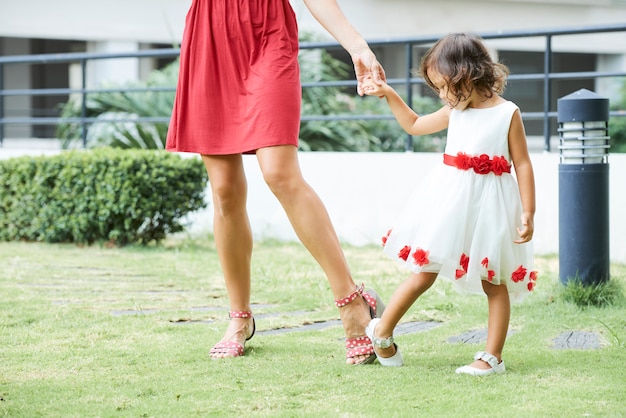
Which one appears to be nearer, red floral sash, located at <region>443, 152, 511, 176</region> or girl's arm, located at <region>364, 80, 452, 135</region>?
red floral sash, located at <region>443, 152, 511, 176</region>

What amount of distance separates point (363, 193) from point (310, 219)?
3.98m

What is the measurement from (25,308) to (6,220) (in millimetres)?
3477

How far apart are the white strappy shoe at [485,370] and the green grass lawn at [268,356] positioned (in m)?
0.04

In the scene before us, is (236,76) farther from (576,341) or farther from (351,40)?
(576,341)

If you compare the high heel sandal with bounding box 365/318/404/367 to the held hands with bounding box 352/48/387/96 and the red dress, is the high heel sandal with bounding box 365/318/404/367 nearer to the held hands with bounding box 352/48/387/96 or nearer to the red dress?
the red dress

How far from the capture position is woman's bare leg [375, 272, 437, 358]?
3152mm

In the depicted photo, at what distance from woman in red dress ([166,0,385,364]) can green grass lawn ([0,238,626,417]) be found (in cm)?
26

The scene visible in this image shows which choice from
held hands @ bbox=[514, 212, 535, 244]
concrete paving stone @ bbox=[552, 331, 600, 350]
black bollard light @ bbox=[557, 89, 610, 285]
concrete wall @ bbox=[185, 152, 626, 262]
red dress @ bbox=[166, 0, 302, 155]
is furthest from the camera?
concrete wall @ bbox=[185, 152, 626, 262]

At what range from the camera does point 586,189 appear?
14.8ft

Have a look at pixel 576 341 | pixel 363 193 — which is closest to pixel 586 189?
pixel 576 341

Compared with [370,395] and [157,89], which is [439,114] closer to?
[370,395]

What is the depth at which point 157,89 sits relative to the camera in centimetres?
836

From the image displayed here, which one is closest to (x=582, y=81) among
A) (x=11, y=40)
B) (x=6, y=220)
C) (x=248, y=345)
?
(x=11, y=40)

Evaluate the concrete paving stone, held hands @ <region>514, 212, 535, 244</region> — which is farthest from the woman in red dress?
the concrete paving stone
